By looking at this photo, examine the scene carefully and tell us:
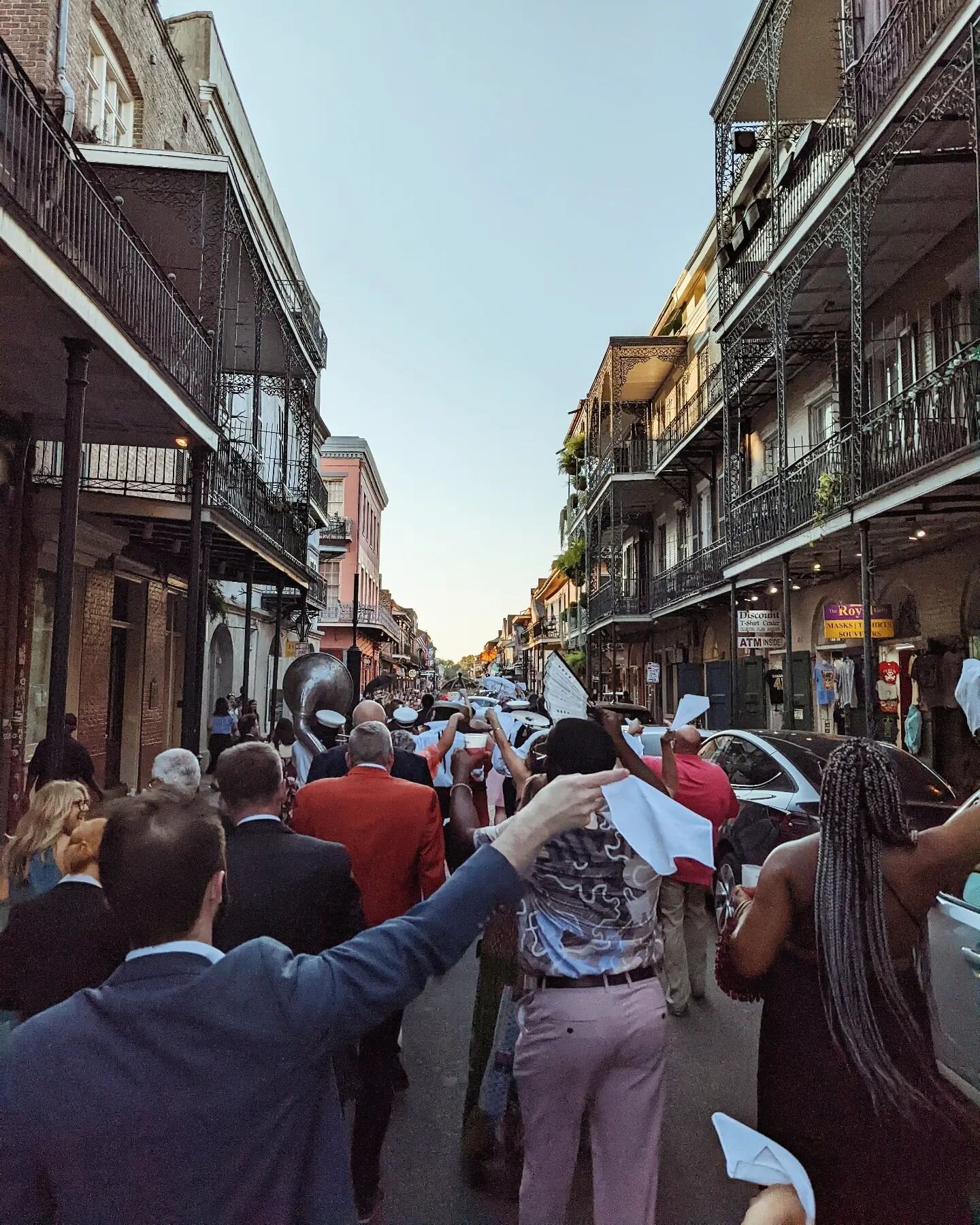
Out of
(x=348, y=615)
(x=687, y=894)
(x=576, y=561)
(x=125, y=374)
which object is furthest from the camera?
(x=348, y=615)

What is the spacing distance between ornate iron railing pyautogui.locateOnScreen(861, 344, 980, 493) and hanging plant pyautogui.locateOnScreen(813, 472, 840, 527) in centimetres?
69

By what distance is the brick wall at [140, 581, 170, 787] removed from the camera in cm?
1598

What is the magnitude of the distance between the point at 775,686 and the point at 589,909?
17.4 metres

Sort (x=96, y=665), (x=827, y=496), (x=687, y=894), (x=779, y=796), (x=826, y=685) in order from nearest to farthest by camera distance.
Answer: (x=687, y=894) < (x=779, y=796) < (x=827, y=496) < (x=96, y=665) < (x=826, y=685)

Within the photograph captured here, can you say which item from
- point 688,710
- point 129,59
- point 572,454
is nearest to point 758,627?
point 688,710

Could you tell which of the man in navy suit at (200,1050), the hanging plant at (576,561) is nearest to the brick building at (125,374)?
the man in navy suit at (200,1050)

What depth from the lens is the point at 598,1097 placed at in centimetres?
264

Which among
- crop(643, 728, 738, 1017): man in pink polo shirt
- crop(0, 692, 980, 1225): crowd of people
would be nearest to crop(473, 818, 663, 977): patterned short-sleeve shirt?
crop(0, 692, 980, 1225): crowd of people

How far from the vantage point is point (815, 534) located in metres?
12.9

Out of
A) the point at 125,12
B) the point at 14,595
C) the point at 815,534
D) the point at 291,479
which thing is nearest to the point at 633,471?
the point at 291,479

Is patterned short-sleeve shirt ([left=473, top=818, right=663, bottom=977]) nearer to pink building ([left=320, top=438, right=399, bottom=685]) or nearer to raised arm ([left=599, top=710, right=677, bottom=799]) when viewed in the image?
raised arm ([left=599, top=710, right=677, bottom=799])

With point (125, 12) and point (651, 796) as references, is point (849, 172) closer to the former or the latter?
point (125, 12)

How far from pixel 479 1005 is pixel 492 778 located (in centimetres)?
299

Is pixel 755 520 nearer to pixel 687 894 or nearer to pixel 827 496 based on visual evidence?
pixel 827 496
